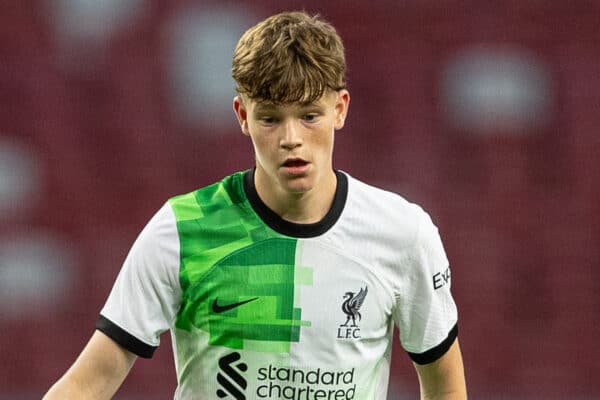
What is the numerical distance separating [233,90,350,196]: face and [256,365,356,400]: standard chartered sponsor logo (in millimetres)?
445

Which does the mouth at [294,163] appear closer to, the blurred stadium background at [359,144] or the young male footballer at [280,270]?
the young male footballer at [280,270]

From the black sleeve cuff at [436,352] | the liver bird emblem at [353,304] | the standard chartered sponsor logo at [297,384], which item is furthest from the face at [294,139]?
the black sleeve cuff at [436,352]

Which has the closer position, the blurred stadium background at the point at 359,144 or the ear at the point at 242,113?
the ear at the point at 242,113

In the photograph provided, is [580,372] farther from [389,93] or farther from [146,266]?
[146,266]

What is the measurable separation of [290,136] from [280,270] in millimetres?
386

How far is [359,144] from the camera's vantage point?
764 cm

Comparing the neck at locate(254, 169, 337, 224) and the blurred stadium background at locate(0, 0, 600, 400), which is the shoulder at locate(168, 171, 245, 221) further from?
the blurred stadium background at locate(0, 0, 600, 400)

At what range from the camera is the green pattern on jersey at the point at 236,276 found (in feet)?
11.1

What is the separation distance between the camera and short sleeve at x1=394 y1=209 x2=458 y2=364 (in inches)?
137

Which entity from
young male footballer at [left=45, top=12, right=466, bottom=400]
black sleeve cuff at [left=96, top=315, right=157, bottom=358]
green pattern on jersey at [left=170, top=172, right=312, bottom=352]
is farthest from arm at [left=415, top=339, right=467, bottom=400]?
black sleeve cuff at [left=96, top=315, right=157, bottom=358]

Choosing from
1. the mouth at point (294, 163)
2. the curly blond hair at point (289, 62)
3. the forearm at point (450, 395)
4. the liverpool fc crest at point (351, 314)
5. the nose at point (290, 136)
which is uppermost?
the curly blond hair at point (289, 62)

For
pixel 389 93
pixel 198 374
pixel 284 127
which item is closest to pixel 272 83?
pixel 284 127

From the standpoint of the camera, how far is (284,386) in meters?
3.38

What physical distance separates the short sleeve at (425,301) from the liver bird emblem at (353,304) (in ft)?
0.35
